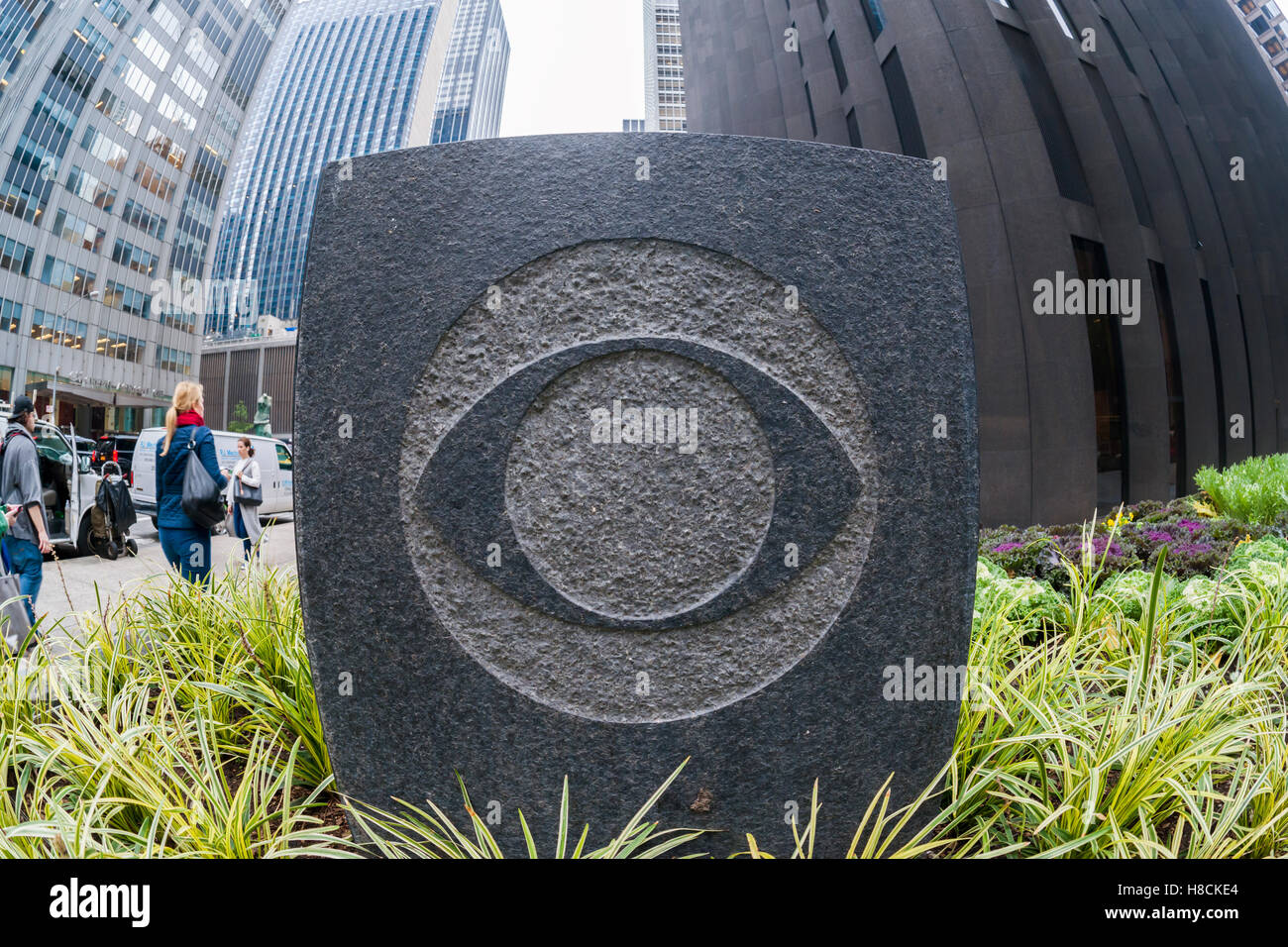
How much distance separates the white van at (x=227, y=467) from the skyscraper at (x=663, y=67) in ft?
261

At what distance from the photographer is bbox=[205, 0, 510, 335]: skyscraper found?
86.6 metres

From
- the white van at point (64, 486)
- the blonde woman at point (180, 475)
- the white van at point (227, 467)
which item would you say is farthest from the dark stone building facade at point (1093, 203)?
the white van at point (64, 486)

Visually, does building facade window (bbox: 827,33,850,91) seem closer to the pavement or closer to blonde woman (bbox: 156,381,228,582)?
the pavement

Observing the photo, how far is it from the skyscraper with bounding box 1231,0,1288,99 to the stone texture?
17911 millimetres

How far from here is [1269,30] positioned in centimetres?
1370

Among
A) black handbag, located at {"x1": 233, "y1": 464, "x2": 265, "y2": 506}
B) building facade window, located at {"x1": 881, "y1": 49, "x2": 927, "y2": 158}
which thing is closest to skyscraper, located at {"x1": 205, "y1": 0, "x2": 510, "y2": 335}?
building facade window, located at {"x1": 881, "y1": 49, "x2": 927, "y2": 158}

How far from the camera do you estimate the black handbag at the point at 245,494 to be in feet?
21.0

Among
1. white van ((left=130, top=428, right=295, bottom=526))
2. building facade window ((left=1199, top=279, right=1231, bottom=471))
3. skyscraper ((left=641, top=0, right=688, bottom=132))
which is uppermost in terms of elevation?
skyscraper ((left=641, top=0, right=688, bottom=132))

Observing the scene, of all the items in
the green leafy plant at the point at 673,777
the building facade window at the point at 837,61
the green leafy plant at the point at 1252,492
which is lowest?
the green leafy plant at the point at 673,777

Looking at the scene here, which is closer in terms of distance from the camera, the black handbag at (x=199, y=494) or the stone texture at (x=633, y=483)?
the stone texture at (x=633, y=483)

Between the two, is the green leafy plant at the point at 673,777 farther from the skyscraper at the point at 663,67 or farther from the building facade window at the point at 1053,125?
the skyscraper at the point at 663,67

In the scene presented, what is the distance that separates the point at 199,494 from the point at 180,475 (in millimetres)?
252

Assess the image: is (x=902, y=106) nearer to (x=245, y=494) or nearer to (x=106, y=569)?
(x=245, y=494)
